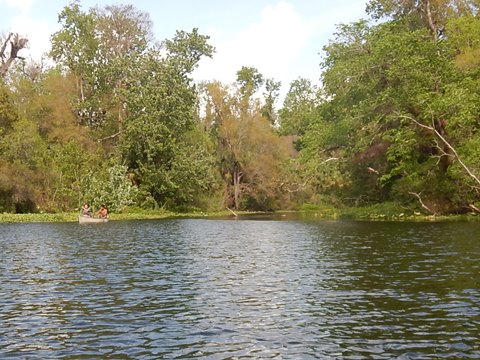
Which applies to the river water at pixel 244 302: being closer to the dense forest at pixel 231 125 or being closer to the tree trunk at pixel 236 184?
the dense forest at pixel 231 125

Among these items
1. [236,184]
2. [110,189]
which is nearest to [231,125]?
[236,184]

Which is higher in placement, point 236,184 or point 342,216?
point 236,184

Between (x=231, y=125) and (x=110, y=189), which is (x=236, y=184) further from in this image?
(x=110, y=189)

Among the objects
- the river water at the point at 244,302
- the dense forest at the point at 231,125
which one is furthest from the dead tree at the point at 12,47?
the river water at the point at 244,302

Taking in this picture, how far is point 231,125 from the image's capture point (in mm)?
97250

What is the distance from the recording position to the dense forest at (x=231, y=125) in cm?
5378

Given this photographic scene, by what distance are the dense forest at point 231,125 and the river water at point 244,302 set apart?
24.6 meters

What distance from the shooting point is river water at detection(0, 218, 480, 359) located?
12727mm

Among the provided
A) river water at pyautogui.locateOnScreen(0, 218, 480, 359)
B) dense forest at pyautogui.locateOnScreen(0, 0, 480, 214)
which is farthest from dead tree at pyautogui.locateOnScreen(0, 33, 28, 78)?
river water at pyautogui.locateOnScreen(0, 218, 480, 359)

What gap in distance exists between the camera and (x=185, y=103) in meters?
85.1

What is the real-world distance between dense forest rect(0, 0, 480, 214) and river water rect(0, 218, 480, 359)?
2465 centimetres

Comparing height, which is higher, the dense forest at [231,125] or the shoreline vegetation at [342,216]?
the dense forest at [231,125]

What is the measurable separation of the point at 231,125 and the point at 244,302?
80700mm

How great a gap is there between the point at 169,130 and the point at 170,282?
2486 inches
